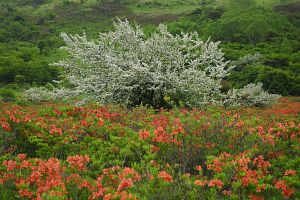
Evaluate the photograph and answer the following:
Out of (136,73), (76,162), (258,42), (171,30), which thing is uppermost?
(76,162)

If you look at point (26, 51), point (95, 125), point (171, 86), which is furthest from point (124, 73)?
point (26, 51)

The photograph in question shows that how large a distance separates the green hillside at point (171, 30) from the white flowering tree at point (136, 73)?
773cm

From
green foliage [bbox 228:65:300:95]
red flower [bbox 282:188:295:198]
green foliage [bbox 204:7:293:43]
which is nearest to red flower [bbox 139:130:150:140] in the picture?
red flower [bbox 282:188:295:198]

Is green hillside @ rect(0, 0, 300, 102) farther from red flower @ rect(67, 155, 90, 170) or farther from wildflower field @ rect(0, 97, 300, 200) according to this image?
red flower @ rect(67, 155, 90, 170)

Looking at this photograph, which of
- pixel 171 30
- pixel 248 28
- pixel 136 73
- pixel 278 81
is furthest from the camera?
pixel 171 30

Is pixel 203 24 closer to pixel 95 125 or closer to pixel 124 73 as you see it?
pixel 124 73

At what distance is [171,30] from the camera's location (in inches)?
1575

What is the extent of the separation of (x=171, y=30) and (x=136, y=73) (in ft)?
95.4

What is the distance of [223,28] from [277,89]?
19.0 meters

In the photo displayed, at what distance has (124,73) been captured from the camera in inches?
463

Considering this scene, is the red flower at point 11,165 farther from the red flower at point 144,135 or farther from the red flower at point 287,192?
the red flower at point 287,192

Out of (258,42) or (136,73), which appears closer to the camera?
(136,73)

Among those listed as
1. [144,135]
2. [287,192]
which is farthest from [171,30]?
[287,192]

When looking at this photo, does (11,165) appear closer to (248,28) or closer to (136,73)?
(136,73)
